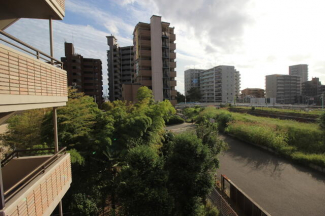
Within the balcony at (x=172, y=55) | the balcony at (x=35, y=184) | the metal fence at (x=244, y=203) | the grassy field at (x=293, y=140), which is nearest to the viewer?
the balcony at (x=35, y=184)

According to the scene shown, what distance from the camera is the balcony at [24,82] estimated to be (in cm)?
185

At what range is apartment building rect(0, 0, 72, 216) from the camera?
189 cm

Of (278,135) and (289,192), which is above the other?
(278,135)

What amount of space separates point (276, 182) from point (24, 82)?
8743 mm

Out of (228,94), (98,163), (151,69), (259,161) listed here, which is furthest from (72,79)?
(228,94)

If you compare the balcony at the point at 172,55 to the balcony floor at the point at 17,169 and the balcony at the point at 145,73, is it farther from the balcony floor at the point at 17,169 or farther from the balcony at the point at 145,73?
the balcony floor at the point at 17,169

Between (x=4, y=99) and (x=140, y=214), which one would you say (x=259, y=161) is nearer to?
(x=140, y=214)

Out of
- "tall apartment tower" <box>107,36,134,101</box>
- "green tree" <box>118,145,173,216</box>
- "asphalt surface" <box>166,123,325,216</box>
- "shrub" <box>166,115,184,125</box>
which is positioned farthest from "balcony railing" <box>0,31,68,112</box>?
"tall apartment tower" <box>107,36,134,101</box>

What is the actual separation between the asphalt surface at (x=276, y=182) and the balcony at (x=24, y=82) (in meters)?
6.88

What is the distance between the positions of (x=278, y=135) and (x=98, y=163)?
10.7 meters

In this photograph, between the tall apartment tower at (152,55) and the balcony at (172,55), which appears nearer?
the tall apartment tower at (152,55)

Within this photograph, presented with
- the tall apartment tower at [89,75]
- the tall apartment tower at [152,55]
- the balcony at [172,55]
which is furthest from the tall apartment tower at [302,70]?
the tall apartment tower at [89,75]

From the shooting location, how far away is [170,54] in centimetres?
3020

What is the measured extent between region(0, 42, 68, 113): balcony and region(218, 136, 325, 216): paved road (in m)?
6.90
